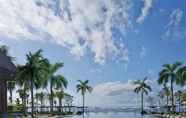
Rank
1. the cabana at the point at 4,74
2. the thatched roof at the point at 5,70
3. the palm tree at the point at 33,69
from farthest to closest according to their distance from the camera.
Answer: the palm tree at the point at 33,69
the cabana at the point at 4,74
the thatched roof at the point at 5,70

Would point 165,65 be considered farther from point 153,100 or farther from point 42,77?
point 153,100

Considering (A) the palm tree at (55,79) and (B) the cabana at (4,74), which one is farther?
(A) the palm tree at (55,79)

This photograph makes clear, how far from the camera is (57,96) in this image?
105812 mm

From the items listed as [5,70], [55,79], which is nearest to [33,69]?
[55,79]

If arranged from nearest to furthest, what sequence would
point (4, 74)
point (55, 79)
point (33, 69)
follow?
point (4, 74)
point (33, 69)
point (55, 79)

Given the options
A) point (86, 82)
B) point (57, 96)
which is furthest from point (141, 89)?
point (57, 96)

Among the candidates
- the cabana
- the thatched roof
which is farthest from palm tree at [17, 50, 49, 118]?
the thatched roof

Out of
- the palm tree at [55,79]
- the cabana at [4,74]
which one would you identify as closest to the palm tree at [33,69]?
the palm tree at [55,79]

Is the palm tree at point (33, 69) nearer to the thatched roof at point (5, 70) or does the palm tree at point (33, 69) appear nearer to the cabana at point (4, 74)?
the cabana at point (4, 74)

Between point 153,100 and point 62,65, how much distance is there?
10242 centimetres

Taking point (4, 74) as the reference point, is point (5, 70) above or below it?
above

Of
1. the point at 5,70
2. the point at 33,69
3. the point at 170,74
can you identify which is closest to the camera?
the point at 5,70

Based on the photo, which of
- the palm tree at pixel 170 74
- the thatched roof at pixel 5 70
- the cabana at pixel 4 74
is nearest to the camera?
the thatched roof at pixel 5 70

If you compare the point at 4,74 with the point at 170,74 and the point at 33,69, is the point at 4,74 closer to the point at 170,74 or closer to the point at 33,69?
the point at 33,69
